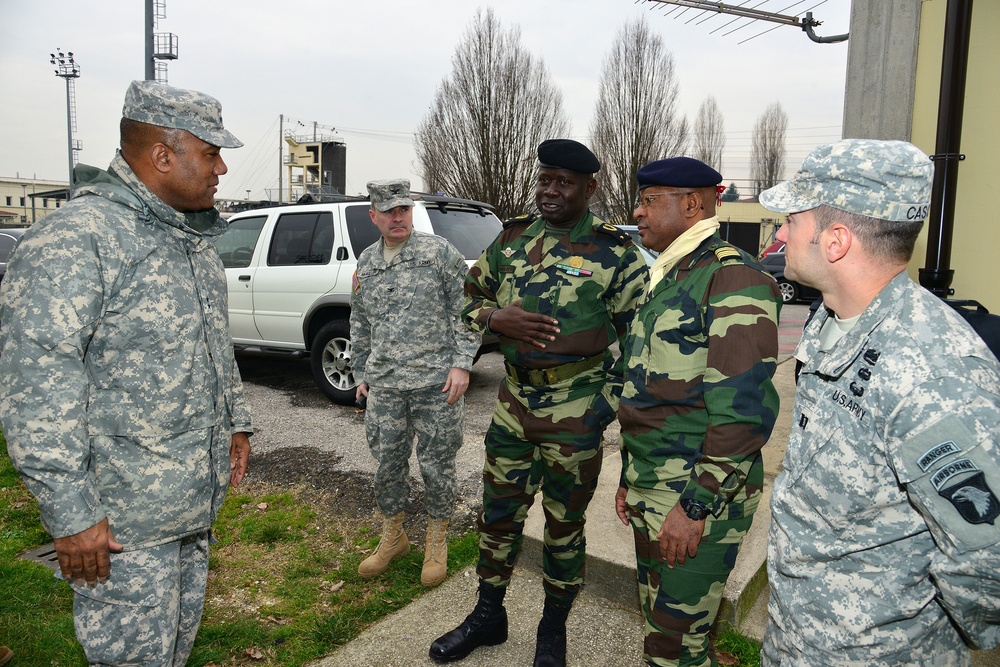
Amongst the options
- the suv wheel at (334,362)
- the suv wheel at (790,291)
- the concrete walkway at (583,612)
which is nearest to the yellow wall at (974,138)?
the concrete walkway at (583,612)

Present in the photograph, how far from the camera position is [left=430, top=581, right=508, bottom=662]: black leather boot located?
2.79 metres

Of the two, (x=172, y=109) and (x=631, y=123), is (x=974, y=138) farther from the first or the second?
(x=631, y=123)

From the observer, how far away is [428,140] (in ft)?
70.0

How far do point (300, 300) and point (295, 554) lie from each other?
11.9 ft

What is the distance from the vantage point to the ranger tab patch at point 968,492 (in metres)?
1.20

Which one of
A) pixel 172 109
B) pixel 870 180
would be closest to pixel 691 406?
pixel 870 180

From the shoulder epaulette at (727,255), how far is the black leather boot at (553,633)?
1.61 m

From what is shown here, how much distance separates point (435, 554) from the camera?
3.50 metres

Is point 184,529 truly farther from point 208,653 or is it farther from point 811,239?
point 811,239

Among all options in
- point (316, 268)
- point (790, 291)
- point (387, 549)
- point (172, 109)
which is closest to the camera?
point (172, 109)

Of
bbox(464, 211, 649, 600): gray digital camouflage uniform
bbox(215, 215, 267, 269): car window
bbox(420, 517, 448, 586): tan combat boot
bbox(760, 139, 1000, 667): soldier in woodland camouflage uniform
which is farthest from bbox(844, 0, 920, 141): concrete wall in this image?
bbox(215, 215, 267, 269): car window

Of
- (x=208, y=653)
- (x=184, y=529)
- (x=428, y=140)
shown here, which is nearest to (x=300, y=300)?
(x=208, y=653)

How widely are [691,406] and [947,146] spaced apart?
9.73ft

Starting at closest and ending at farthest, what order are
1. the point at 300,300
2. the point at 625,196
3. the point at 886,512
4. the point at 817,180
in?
the point at 886,512 → the point at 817,180 → the point at 300,300 → the point at 625,196
